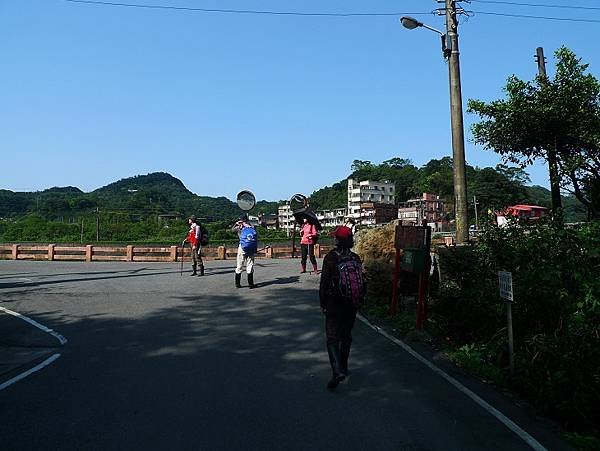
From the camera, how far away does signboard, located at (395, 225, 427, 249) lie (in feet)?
28.8

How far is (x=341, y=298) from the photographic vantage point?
231 inches

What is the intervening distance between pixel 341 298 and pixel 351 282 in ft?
0.73

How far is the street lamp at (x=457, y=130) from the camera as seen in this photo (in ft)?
37.3

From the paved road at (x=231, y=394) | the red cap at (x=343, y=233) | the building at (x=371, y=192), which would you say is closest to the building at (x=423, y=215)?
the red cap at (x=343, y=233)

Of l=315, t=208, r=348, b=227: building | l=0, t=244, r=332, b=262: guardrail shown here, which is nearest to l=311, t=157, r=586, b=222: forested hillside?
l=315, t=208, r=348, b=227: building

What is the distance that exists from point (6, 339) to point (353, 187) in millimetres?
93767

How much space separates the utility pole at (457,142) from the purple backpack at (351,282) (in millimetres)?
5972

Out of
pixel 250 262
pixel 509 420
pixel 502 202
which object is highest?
pixel 502 202

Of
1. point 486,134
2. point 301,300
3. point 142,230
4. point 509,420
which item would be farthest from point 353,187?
point 509,420

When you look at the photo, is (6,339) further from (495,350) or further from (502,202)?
(502,202)

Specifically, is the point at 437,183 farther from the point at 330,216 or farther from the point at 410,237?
the point at 410,237

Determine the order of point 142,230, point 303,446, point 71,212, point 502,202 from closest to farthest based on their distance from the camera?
1. point 303,446
2. point 502,202
3. point 142,230
4. point 71,212

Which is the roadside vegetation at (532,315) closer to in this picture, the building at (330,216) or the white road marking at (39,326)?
the white road marking at (39,326)

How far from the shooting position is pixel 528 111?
15695mm
